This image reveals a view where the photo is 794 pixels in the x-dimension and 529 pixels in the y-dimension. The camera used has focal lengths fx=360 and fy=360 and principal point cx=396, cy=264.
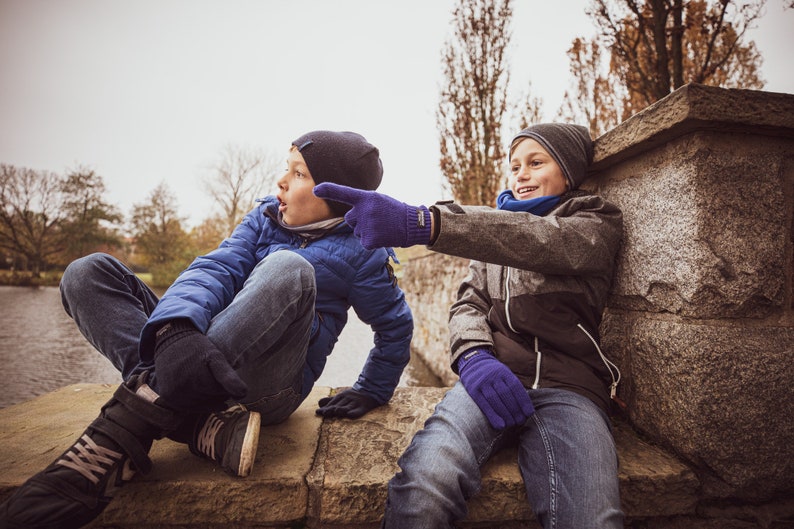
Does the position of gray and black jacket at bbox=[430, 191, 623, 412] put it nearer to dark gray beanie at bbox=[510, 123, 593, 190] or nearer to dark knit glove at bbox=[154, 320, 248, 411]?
dark gray beanie at bbox=[510, 123, 593, 190]

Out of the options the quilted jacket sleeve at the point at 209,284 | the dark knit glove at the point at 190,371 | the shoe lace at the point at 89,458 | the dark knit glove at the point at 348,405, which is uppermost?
the quilted jacket sleeve at the point at 209,284

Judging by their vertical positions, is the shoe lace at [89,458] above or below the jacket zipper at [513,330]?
below

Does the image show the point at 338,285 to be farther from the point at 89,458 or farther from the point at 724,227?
the point at 724,227

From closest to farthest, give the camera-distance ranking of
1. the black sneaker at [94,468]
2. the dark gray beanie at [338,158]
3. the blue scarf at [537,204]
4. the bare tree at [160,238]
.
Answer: the black sneaker at [94,468] → the blue scarf at [537,204] → the dark gray beanie at [338,158] → the bare tree at [160,238]

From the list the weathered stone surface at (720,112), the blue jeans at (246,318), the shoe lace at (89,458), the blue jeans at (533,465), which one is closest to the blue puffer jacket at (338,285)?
the blue jeans at (246,318)

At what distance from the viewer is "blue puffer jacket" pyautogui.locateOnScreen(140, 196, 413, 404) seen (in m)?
1.37

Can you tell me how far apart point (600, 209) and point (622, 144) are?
253mm

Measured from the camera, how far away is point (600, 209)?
124 centimetres

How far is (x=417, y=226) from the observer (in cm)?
99

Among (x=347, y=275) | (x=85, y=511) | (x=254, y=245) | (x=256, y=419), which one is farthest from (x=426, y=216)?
(x=85, y=511)

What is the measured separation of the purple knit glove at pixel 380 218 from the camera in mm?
954

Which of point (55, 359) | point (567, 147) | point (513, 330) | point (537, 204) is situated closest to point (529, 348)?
point (513, 330)

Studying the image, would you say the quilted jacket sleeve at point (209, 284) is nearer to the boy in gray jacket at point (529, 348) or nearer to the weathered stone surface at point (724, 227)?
the boy in gray jacket at point (529, 348)

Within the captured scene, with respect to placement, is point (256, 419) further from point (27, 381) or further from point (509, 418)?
point (27, 381)
